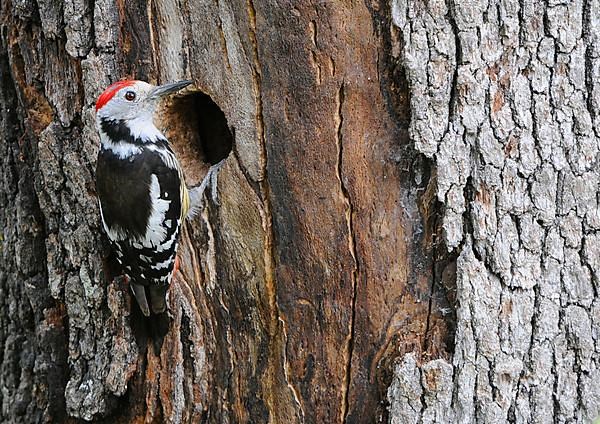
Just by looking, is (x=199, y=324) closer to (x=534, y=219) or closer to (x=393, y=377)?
(x=393, y=377)

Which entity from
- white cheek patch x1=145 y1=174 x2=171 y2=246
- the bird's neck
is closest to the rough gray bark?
white cheek patch x1=145 y1=174 x2=171 y2=246

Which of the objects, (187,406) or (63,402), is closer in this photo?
(187,406)

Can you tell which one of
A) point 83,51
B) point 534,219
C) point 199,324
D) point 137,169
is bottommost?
point 199,324

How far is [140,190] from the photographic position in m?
3.25

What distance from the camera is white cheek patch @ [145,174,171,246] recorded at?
3090mm

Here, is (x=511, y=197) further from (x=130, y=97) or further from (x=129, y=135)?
(x=129, y=135)

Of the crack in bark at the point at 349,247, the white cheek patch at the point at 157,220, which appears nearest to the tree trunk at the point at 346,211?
the crack in bark at the point at 349,247

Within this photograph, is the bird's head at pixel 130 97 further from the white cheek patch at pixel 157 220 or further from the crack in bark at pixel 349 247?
the crack in bark at pixel 349 247

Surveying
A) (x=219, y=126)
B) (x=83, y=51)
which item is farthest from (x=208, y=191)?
(x=83, y=51)

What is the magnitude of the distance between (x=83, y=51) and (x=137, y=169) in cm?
55

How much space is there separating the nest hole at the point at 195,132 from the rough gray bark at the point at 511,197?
1069 millimetres

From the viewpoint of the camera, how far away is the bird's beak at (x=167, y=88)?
2.86 meters

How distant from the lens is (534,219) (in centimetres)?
247

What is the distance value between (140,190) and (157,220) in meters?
0.19
